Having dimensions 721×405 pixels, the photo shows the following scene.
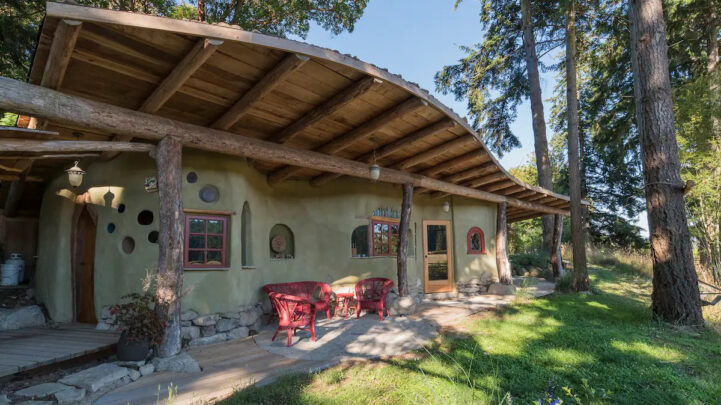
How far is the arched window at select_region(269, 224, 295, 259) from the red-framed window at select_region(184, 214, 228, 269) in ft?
4.50

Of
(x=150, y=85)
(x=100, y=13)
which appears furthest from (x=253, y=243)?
(x=100, y=13)

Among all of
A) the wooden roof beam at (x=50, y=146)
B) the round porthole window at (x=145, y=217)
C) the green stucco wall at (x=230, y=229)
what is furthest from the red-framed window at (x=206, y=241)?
the wooden roof beam at (x=50, y=146)

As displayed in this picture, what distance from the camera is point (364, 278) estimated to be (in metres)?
7.71

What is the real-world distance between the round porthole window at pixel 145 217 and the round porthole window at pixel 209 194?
2.78 feet

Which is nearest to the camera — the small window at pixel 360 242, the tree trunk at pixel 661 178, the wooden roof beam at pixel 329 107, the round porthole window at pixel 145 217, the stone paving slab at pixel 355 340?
the wooden roof beam at pixel 329 107

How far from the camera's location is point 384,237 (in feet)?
27.3

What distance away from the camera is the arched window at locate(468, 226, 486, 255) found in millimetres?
10234

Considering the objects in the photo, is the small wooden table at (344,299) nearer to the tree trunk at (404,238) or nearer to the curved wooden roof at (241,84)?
the tree trunk at (404,238)

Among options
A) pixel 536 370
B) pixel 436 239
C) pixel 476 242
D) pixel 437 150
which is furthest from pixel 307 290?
pixel 476 242

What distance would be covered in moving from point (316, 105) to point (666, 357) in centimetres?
505

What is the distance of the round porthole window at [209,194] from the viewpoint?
18.7 feet

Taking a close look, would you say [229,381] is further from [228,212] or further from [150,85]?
[150,85]

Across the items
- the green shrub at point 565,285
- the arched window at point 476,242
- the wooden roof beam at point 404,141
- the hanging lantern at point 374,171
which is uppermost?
the wooden roof beam at point 404,141

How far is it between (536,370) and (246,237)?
15.9ft
